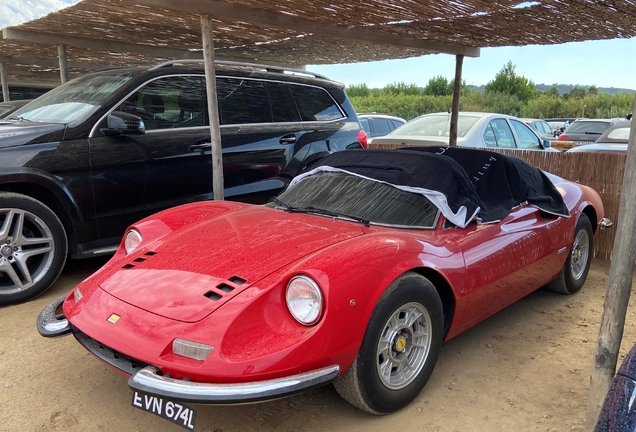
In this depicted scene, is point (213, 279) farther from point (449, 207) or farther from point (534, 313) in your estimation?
point (534, 313)

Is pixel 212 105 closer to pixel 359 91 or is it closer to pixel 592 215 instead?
pixel 592 215

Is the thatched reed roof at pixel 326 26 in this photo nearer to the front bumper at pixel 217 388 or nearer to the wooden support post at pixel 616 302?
the wooden support post at pixel 616 302

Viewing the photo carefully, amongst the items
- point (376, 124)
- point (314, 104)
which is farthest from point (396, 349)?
point (376, 124)

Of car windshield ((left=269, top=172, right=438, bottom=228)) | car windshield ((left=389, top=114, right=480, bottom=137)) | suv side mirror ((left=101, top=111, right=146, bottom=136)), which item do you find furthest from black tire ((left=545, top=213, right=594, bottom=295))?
suv side mirror ((left=101, top=111, right=146, bottom=136))

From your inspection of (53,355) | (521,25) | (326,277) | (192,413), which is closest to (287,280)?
(326,277)

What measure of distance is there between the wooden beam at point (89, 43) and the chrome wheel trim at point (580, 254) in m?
7.03

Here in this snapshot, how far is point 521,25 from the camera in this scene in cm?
555

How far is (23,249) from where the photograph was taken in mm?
4125

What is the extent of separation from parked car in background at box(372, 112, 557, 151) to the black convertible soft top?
12.3ft

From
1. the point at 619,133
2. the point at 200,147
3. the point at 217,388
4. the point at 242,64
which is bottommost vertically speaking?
the point at 217,388

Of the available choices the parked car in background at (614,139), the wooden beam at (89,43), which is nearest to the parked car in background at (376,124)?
the parked car in background at (614,139)

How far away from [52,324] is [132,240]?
81 cm

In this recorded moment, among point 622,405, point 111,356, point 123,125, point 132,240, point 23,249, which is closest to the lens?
point 622,405

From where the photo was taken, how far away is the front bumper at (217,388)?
2.08m
